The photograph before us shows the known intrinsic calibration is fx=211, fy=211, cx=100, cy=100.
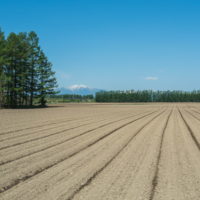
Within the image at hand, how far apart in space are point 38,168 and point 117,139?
3.84m

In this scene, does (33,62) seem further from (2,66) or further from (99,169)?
(99,169)

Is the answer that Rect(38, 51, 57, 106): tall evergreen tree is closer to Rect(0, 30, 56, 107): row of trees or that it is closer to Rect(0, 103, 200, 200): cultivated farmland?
Rect(0, 30, 56, 107): row of trees

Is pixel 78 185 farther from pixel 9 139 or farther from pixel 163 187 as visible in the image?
pixel 9 139

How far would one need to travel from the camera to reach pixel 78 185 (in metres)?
3.85

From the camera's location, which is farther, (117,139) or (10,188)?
(117,139)

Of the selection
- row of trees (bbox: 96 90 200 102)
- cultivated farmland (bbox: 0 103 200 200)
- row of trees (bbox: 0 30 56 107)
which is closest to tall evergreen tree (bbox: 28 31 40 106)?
row of trees (bbox: 0 30 56 107)

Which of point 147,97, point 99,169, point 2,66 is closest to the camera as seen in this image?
point 99,169

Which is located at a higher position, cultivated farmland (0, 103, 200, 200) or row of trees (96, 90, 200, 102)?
row of trees (96, 90, 200, 102)

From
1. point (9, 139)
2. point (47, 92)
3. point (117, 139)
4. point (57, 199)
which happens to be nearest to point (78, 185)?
point (57, 199)

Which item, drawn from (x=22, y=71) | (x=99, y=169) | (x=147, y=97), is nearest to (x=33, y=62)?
(x=22, y=71)

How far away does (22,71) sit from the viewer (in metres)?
35.1

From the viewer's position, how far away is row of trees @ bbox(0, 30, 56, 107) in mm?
32406

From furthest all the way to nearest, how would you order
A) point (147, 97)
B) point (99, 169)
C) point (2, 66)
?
point (147, 97) < point (2, 66) < point (99, 169)

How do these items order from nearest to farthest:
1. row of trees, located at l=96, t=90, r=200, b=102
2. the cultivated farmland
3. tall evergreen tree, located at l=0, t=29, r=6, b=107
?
the cultivated farmland < tall evergreen tree, located at l=0, t=29, r=6, b=107 < row of trees, located at l=96, t=90, r=200, b=102
